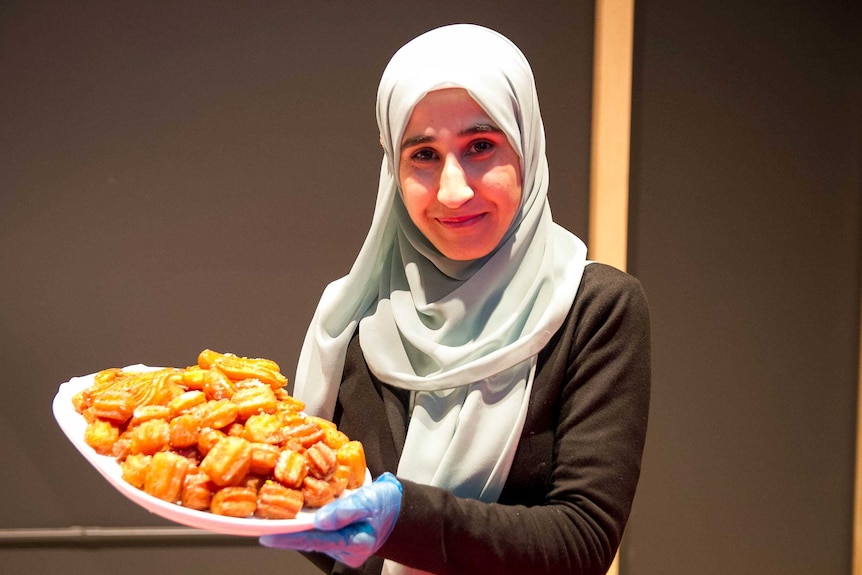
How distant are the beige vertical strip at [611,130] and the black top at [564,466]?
32.0 inches

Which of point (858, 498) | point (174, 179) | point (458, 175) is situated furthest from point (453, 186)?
point (858, 498)

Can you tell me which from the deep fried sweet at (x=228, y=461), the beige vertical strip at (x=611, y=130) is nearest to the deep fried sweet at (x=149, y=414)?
the deep fried sweet at (x=228, y=461)

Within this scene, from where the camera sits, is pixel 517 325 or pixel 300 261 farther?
pixel 300 261

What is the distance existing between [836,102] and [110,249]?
171 cm

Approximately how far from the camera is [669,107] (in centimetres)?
198

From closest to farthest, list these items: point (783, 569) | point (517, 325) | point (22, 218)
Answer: point (517, 325) → point (22, 218) → point (783, 569)

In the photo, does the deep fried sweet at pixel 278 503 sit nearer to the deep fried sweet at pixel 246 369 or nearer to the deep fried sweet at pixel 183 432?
the deep fried sweet at pixel 183 432

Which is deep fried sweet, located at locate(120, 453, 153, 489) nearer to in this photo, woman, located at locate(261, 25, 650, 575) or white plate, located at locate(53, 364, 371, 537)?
white plate, located at locate(53, 364, 371, 537)

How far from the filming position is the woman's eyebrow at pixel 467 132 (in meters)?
1.08

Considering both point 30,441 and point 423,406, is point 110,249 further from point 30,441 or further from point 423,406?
point 423,406

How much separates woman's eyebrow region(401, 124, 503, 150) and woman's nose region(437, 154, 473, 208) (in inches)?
1.3

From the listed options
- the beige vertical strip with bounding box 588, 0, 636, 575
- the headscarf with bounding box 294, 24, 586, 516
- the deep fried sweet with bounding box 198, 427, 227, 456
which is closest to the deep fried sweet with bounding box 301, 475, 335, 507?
the deep fried sweet with bounding box 198, 427, 227, 456


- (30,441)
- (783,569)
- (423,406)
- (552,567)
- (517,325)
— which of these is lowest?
(783,569)

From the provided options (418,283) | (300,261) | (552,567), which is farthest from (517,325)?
(300,261)
